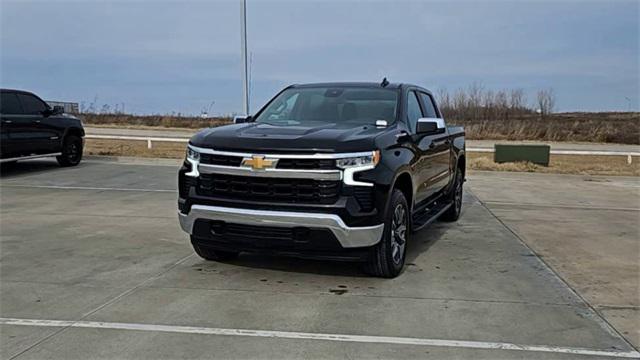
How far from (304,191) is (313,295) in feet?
2.90

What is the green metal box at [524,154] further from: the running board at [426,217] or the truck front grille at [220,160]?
the truck front grille at [220,160]

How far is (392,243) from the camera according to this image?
18.3ft

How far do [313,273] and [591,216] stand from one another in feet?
18.7

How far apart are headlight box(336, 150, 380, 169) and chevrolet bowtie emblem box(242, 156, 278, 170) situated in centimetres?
56

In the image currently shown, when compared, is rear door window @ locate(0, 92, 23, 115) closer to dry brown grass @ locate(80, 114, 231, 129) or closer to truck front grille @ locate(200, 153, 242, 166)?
truck front grille @ locate(200, 153, 242, 166)

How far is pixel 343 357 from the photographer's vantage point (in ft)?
12.7

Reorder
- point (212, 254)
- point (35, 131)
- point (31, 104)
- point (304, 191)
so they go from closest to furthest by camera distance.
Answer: point (304, 191)
point (212, 254)
point (35, 131)
point (31, 104)

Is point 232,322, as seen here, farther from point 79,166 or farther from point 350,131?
point 79,166

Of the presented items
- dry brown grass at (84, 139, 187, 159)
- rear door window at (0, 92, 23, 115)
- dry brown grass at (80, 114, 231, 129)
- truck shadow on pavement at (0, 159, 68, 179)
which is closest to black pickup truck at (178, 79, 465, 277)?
rear door window at (0, 92, 23, 115)

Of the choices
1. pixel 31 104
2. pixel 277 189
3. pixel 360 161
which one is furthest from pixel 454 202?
pixel 31 104

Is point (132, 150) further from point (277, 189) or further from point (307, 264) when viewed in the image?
point (277, 189)

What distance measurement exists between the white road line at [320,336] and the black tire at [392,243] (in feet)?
4.27

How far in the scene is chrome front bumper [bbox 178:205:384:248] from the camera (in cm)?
505

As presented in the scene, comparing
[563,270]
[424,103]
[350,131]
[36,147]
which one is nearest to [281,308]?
[350,131]
